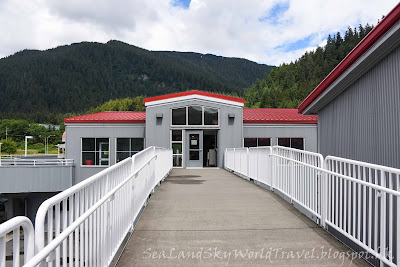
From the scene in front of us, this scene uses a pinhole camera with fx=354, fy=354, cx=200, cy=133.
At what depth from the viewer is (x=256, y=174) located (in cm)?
1110

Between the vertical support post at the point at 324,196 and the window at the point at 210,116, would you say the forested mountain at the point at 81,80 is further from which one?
the vertical support post at the point at 324,196

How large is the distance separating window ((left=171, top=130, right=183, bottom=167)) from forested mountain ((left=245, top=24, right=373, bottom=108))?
57.7 m

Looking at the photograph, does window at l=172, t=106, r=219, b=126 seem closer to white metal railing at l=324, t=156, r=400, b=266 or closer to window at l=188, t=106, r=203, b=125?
window at l=188, t=106, r=203, b=125

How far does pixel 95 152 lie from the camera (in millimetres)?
22125

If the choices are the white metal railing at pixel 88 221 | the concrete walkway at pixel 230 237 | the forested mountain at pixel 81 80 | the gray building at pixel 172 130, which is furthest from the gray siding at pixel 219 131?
the forested mountain at pixel 81 80

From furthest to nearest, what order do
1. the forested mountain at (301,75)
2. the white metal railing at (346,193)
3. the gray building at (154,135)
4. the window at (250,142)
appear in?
the forested mountain at (301,75) < the window at (250,142) < the gray building at (154,135) < the white metal railing at (346,193)

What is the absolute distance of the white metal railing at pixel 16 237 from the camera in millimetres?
1870

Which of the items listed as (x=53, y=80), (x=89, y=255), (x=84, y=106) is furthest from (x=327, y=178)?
(x=53, y=80)

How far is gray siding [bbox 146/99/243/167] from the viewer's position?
21.7 metres

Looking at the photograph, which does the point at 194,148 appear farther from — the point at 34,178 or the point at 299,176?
the point at 299,176

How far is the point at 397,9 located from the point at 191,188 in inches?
267

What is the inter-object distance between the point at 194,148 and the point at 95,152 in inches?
245

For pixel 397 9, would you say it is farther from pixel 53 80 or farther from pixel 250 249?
pixel 53 80

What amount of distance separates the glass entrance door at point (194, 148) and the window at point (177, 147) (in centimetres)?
44
